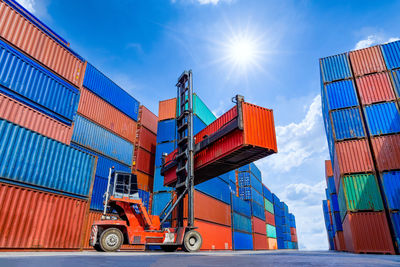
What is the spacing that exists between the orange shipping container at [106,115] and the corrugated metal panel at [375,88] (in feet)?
60.5

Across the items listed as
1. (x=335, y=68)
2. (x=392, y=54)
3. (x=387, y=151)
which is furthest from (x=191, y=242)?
(x=392, y=54)

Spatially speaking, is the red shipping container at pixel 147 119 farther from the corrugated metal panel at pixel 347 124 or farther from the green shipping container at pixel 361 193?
the green shipping container at pixel 361 193

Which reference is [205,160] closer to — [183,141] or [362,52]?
[183,141]

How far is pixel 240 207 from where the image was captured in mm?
27031

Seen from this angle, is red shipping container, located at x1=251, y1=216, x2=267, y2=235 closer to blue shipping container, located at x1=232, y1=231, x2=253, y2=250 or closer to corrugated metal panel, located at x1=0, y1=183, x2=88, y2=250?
blue shipping container, located at x1=232, y1=231, x2=253, y2=250

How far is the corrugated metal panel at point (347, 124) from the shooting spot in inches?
602

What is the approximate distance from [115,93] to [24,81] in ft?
29.0

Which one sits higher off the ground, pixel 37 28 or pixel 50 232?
pixel 37 28

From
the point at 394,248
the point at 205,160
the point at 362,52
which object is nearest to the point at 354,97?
the point at 362,52

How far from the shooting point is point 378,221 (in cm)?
1285

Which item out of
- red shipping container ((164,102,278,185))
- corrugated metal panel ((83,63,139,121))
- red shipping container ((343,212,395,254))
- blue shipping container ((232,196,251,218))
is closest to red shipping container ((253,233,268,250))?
blue shipping container ((232,196,251,218))

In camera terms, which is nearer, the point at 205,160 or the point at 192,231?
the point at 192,231

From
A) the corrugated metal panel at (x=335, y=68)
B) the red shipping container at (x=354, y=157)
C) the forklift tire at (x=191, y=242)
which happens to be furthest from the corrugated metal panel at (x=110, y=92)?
the red shipping container at (x=354, y=157)

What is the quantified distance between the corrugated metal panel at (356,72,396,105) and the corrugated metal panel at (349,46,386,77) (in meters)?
0.57
